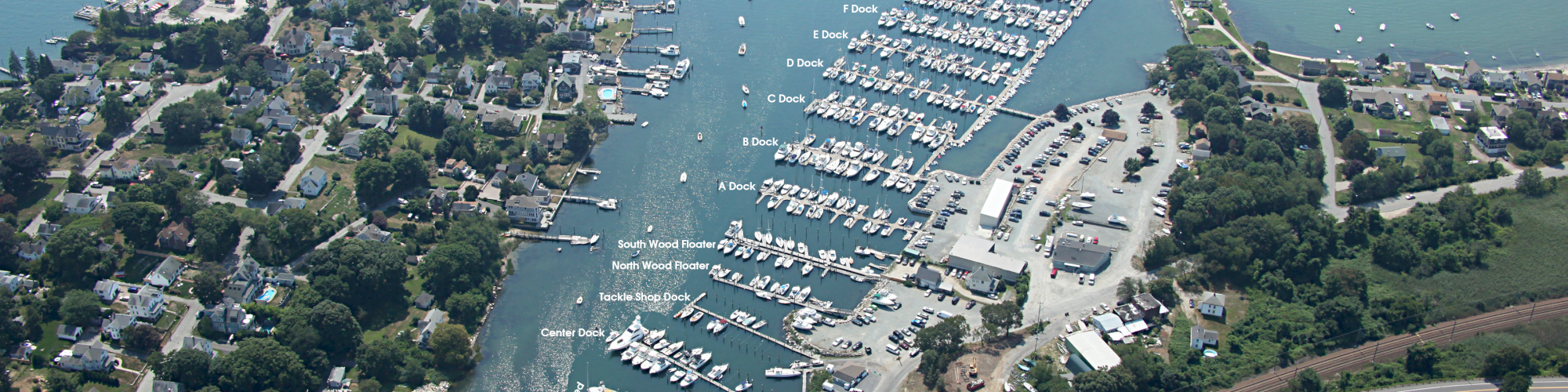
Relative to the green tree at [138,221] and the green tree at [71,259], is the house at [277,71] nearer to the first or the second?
the green tree at [138,221]

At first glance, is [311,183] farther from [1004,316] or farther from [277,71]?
[1004,316]

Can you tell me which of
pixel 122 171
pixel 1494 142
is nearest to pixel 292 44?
pixel 122 171

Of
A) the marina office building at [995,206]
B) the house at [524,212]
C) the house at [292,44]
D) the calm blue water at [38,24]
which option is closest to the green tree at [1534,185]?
the marina office building at [995,206]

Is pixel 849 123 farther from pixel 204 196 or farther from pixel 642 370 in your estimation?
pixel 204 196

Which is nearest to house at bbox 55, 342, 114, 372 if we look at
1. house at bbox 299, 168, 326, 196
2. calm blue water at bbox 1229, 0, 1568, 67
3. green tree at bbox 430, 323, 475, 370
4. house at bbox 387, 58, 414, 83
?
green tree at bbox 430, 323, 475, 370

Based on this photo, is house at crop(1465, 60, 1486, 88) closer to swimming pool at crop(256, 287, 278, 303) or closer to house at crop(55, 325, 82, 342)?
swimming pool at crop(256, 287, 278, 303)

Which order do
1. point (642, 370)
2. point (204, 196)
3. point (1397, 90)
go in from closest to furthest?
1. point (642, 370)
2. point (204, 196)
3. point (1397, 90)

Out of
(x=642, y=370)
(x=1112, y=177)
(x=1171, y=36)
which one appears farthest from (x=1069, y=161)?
(x=642, y=370)
